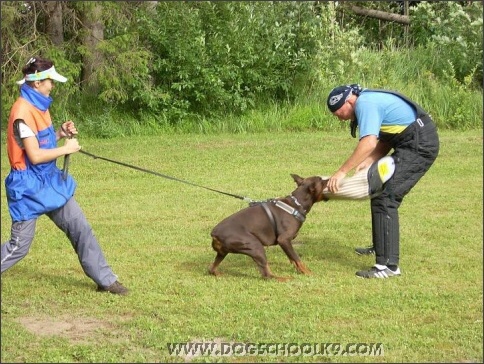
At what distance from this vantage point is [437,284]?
673 centimetres

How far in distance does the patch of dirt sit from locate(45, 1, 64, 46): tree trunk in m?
3.45

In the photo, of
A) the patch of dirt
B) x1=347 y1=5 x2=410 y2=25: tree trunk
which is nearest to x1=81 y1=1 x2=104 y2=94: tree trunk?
x1=347 y1=5 x2=410 y2=25: tree trunk

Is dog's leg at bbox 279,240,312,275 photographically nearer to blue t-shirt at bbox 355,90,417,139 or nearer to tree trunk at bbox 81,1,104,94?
blue t-shirt at bbox 355,90,417,139

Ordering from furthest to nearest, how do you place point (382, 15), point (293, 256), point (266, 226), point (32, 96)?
point (382, 15)
point (293, 256)
point (266, 226)
point (32, 96)

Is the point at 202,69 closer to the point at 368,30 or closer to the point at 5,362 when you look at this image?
the point at 368,30

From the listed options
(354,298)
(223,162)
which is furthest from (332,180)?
(223,162)

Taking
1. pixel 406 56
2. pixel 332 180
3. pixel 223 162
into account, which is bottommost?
pixel 223 162

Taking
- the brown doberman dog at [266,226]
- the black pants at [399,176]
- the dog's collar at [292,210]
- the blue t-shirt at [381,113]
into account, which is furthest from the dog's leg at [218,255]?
the blue t-shirt at [381,113]

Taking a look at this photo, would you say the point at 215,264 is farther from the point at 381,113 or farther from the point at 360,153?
the point at 381,113

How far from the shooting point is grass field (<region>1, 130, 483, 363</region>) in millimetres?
5504

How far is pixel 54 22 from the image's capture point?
8.80 m

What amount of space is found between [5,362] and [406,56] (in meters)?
5.52

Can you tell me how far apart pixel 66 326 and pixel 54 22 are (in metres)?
3.91

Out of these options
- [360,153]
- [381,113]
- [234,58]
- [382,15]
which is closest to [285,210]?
[360,153]
